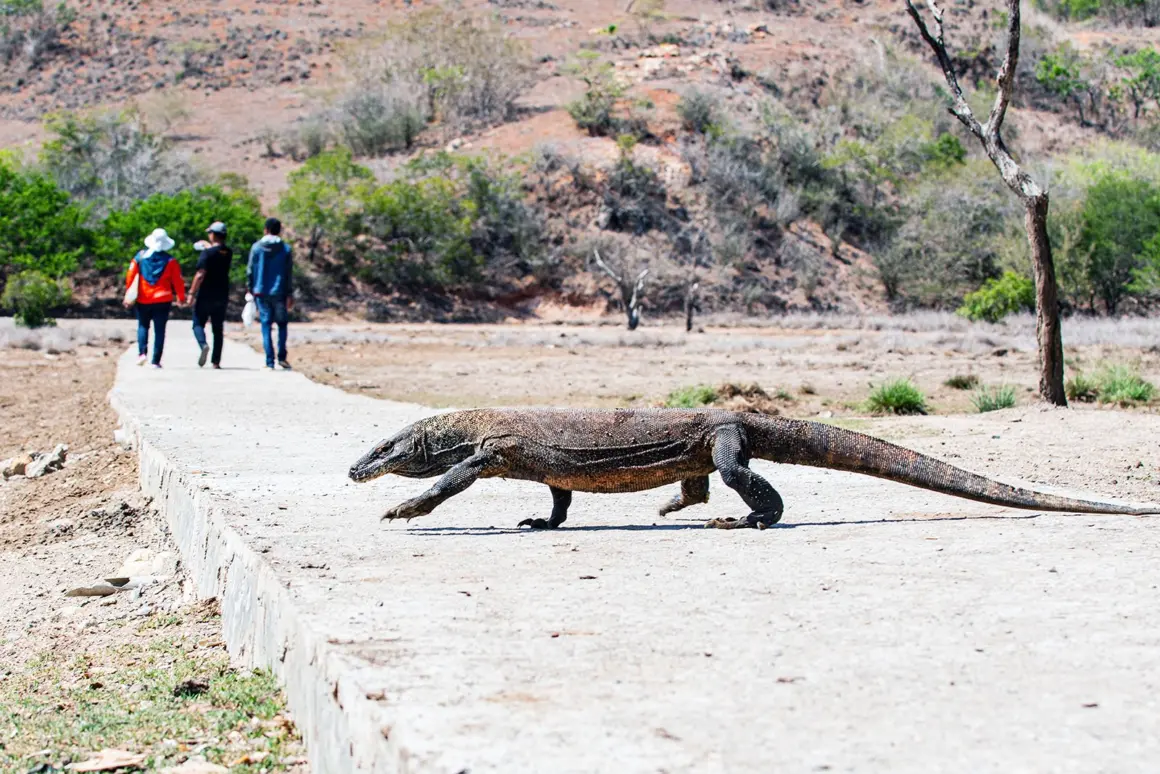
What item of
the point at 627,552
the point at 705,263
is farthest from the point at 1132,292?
the point at 627,552

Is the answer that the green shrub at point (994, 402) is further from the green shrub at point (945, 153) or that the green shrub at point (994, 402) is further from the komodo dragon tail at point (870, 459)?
the green shrub at point (945, 153)

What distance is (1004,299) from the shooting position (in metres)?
40.8

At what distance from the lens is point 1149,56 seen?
72.6 meters

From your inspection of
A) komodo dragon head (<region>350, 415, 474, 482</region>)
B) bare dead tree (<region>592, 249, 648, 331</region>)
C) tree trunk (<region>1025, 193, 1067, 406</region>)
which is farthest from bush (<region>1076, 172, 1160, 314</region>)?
komodo dragon head (<region>350, 415, 474, 482</region>)

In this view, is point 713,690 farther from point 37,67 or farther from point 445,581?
point 37,67

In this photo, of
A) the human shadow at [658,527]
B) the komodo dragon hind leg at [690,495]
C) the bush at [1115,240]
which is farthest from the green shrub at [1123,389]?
the bush at [1115,240]

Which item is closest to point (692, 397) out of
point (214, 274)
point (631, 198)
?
point (214, 274)

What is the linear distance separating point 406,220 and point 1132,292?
994 inches

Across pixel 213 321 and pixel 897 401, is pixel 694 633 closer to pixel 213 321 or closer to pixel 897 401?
pixel 897 401

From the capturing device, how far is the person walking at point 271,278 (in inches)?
701

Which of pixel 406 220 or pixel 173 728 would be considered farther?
pixel 406 220

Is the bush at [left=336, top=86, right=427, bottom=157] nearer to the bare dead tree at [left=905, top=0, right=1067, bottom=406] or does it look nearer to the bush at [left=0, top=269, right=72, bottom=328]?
the bush at [left=0, top=269, right=72, bottom=328]

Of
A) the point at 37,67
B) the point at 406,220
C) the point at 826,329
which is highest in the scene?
the point at 37,67

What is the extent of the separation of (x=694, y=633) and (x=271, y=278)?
577 inches
